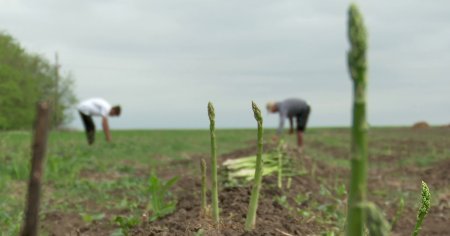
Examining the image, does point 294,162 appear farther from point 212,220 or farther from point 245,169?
point 212,220

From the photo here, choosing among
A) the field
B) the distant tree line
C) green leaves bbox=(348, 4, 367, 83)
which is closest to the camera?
green leaves bbox=(348, 4, 367, 83)

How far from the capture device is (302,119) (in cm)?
2009

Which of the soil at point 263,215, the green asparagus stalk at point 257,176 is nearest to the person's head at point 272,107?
the soil at point 263,215

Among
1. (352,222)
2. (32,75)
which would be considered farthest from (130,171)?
(32,75)

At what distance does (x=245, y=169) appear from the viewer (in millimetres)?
6988

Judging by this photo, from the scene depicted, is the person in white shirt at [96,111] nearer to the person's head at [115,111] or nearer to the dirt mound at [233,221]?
the person's head at [115,111]

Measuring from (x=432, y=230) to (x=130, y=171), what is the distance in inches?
273

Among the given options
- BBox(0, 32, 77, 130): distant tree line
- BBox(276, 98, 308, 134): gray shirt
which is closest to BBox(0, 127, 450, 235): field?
BBox(276, 98, 308, 134): gray shirt

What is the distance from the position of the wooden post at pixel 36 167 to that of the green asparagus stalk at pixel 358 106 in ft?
2.21

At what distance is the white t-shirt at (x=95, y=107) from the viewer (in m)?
19.6

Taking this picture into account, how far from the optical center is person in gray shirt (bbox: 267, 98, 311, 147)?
19797 mm

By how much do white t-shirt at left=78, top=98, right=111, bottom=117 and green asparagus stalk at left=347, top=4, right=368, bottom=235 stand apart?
18.8 meters

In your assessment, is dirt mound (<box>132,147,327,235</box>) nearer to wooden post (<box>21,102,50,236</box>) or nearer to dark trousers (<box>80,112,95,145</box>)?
wooden post (<box>21,102,50,236</box>)

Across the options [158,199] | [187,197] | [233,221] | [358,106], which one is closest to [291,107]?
[187,197]
